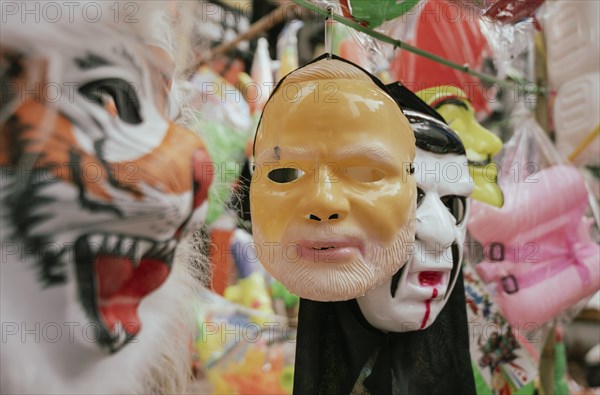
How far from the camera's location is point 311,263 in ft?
2.24

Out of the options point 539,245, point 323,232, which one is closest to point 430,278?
point 323,232

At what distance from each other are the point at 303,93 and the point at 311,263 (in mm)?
214

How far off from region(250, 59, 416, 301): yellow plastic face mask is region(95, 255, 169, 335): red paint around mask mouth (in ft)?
0.79

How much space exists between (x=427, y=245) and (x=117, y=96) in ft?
1.85

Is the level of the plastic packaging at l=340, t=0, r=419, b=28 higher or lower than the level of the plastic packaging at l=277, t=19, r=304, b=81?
lower

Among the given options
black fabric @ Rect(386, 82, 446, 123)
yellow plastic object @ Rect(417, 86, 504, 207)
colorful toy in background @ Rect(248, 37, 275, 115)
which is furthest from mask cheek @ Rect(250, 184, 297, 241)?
colorful toy in background @ Rect(248, 37, 275, 115)

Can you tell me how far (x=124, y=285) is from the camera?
0.45 metres

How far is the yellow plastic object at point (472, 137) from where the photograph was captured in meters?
1.08

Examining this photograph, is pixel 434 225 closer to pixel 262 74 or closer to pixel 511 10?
pixel 511 10

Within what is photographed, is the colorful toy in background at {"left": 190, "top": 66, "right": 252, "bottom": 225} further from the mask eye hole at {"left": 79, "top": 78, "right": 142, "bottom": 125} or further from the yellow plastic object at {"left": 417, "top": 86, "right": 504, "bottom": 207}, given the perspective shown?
the mask eye hole at {"left": 79, "top": 78, "right": 142, "bottom": 125}

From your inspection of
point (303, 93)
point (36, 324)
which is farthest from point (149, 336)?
point (303, 93)

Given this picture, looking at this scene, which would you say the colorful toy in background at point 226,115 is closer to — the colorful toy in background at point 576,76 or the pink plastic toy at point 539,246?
the pink plastic toy at point 539,246

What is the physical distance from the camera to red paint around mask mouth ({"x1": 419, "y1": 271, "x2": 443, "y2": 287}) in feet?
2.86

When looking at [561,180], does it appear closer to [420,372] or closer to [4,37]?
[420,372]
